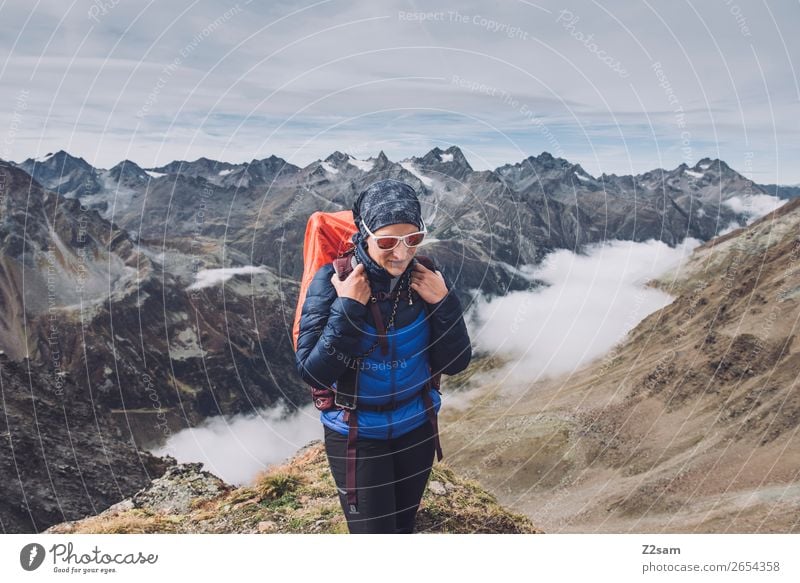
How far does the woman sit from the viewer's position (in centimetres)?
515

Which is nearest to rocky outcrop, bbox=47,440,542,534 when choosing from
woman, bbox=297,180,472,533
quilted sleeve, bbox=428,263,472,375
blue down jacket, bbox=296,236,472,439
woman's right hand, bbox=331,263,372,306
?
woman, bbox=297,180,472,533

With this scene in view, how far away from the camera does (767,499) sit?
7200 centimetres

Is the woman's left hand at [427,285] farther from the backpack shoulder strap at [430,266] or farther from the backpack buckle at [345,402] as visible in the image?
the backpack buckle at [345,402]

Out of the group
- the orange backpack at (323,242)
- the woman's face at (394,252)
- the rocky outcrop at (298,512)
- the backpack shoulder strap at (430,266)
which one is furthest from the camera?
the rocky outcrop at (298,512)

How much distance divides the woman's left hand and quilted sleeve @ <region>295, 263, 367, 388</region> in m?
0.53

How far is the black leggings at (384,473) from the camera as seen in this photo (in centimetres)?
542

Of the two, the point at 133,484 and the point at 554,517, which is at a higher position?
the point at 133,484

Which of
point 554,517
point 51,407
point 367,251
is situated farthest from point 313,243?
point 554,517

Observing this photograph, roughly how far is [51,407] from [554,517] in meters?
75.1

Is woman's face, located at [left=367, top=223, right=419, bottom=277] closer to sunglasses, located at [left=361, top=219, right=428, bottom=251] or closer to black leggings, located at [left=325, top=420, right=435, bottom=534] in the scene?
sunglasses, located at [left=361, top=219, right=428, bottom=251]

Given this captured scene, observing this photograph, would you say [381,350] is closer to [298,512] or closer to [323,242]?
[323,242]

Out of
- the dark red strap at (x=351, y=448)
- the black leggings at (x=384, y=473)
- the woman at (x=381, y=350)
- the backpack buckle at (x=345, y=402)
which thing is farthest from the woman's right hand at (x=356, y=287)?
the black leggings at (x=384, y=473)

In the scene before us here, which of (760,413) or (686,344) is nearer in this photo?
(760,413)
